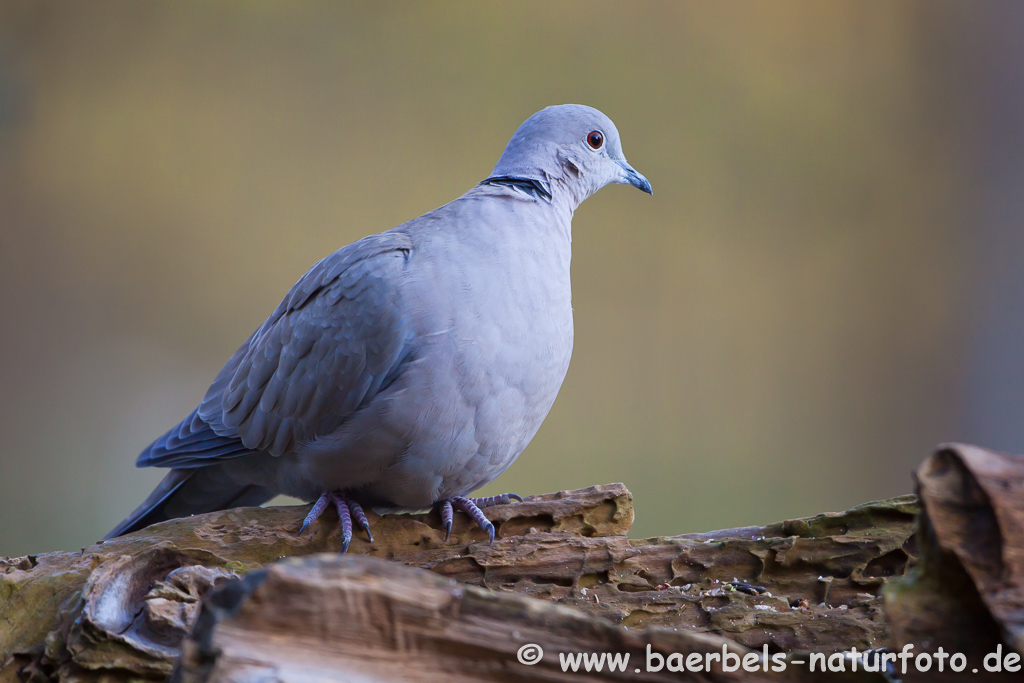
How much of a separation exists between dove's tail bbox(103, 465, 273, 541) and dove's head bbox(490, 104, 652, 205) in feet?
3.50

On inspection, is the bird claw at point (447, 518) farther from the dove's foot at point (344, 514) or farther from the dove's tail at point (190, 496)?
the dove's tail at point (190, 496)

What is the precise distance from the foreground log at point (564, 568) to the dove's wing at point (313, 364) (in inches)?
8.1

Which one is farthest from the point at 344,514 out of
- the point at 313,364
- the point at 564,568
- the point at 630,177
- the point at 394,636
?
the point at 630,177

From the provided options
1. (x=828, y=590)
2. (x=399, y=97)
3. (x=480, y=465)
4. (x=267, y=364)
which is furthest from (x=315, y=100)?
(x=828, y=590)

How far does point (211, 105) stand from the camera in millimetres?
3848

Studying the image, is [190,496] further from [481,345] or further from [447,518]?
[481,345]

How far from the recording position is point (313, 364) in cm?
170

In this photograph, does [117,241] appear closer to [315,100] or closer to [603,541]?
[315,100]

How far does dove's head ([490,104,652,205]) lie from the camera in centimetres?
189

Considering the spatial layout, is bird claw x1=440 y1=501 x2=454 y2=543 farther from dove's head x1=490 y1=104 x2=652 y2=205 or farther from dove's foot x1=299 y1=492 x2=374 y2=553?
dove's head x1=490 y1=104 x2=652 y2=205

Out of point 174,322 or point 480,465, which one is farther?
point 174,322

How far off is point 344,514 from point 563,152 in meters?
1.00

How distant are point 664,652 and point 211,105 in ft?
12.1

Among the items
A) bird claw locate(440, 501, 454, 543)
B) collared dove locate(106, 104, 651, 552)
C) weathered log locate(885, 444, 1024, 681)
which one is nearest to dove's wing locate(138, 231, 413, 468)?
collared dove locate(106, 104, 651, 552)
